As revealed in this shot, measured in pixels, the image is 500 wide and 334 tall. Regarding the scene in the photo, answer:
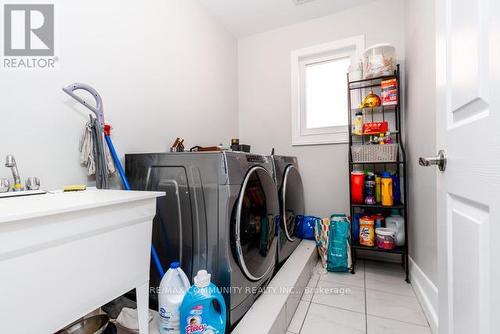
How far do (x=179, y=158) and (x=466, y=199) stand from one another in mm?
1091

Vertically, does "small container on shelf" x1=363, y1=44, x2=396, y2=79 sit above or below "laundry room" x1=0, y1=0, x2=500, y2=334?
above

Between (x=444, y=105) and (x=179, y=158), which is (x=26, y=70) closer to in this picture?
(x=179, y=158)

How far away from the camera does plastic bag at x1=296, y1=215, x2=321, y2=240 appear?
2.24 metres

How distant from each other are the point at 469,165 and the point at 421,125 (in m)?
1.21

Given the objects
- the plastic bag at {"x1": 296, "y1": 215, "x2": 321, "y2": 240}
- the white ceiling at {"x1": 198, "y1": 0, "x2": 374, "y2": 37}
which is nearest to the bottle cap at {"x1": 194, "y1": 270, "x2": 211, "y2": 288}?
the plastic bag at {"x1": 296, "y1": 215, "x2": 321, "y2": 240}

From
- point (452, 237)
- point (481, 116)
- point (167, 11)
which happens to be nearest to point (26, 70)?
point (167, 11)

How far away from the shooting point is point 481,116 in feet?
1.68

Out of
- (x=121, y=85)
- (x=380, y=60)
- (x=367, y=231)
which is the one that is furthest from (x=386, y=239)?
(x=121, y=85)

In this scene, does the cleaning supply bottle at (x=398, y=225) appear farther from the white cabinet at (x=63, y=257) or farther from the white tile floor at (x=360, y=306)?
the white cabinet at (x=63, y=257)

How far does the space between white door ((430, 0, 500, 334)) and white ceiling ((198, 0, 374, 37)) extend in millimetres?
1759

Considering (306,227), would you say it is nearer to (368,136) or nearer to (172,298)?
(368,136)

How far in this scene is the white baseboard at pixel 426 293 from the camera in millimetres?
1248

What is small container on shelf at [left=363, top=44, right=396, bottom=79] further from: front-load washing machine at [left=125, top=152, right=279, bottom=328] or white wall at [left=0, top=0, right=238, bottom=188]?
white wall at [left=0, top=0, right=238, bottom=188]

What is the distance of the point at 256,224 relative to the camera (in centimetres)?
134
